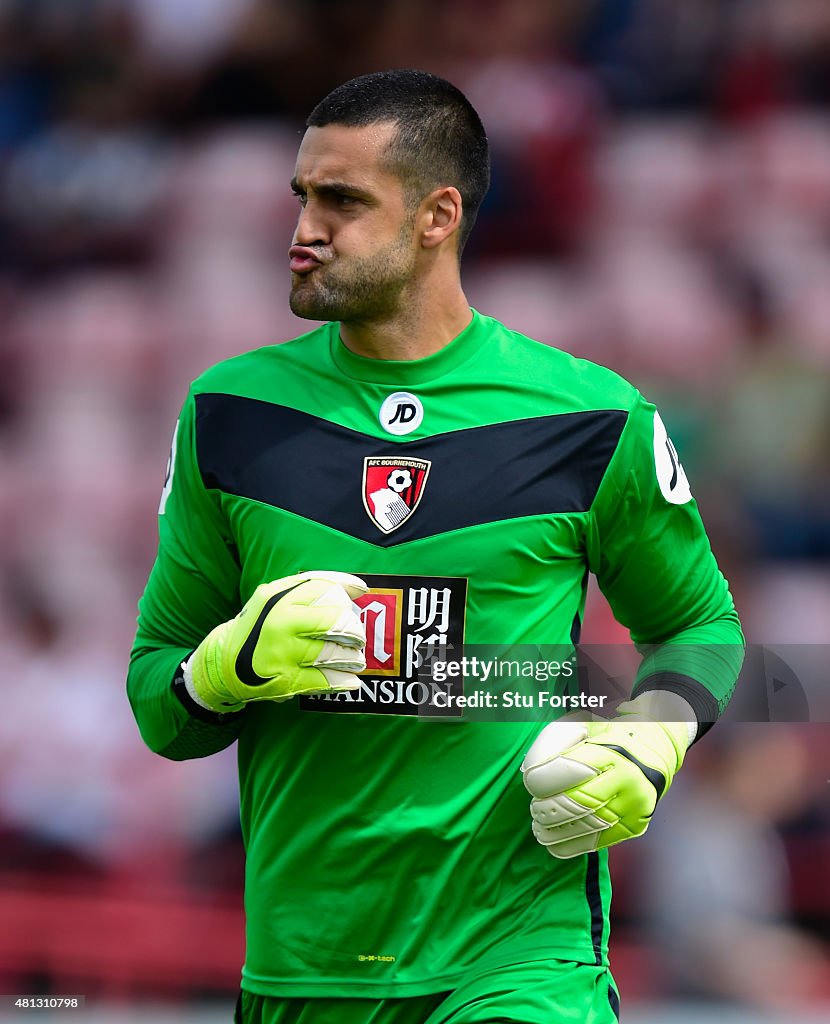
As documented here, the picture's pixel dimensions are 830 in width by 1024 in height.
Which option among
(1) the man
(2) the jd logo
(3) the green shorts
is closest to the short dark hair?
(1) the man

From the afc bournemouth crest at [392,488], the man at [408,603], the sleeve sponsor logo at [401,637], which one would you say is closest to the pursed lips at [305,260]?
the man at [408,603]

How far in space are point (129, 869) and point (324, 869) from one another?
3198 millimetres

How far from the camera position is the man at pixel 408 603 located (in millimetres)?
2867

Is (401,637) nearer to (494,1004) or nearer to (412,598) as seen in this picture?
(412,598)

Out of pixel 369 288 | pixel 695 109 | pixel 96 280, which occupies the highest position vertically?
pixel 695 109

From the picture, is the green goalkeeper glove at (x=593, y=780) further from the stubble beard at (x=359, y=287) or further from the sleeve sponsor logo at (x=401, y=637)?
the stubble beard at (x=359, y=287)

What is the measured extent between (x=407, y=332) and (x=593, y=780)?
946 millimetres

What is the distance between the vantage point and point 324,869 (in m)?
2.97

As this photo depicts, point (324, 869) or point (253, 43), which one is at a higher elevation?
point (253, 43)

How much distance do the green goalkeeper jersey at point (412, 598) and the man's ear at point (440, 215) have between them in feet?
0.61

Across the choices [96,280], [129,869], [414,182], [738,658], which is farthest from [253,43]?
[738,658]

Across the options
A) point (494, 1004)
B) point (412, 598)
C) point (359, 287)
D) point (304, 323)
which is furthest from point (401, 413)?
point (304, 323)

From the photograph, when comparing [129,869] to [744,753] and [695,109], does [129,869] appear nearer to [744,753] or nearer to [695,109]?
[744,753]

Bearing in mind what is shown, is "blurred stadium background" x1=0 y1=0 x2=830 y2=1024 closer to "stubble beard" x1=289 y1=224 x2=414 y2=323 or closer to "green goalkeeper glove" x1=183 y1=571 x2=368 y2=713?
"stubble beard" x1=289 y1=224 x2=414 y2=323
